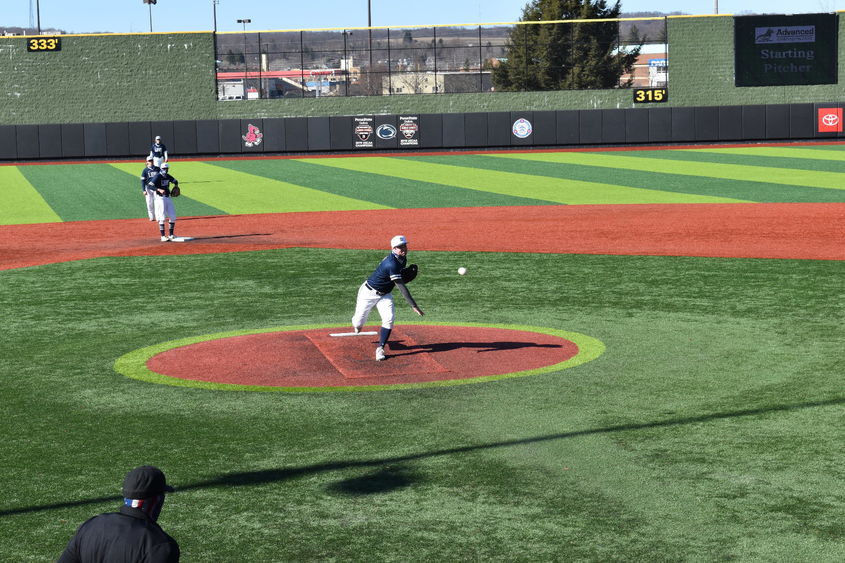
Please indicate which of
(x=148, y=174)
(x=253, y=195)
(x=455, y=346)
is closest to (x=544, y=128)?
(x=253, y=195)

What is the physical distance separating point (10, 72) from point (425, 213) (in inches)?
1255

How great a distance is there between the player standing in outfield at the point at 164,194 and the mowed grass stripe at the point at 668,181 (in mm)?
15337

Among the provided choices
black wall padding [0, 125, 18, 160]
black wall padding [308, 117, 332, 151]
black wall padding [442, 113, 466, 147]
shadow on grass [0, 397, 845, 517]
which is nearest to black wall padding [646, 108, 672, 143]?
black wall padding [442, 113, 466, 147]

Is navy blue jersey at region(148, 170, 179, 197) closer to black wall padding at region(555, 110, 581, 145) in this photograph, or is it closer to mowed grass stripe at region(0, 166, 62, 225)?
mowed grass stripe at region(0, 166, 62, 225)

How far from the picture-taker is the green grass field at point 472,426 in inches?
297

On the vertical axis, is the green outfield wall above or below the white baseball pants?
above

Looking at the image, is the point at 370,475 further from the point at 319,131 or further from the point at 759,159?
the point at 319,131

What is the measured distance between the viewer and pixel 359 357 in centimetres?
1282

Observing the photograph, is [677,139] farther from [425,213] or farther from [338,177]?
[425,213]

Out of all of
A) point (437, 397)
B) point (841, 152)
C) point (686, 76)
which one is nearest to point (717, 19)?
point (686, 76)

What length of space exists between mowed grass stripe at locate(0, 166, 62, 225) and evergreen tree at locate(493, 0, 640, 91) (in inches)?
952

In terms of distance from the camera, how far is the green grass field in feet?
24.7

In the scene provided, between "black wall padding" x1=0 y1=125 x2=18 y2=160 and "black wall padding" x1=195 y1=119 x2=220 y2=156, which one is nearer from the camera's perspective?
"black wall padding" x1=0 y1=125 x2=18 y2=160

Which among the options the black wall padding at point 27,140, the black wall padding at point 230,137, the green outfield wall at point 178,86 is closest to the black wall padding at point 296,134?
the black wall padding at point 230,137
